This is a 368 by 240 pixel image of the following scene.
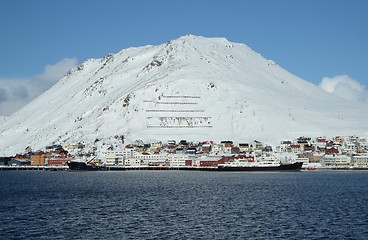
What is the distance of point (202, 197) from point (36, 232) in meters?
40.7

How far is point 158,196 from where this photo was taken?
97750mm

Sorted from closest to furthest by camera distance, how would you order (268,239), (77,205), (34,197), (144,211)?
(268,239) → (144,211) → (77,205) → (34,197)

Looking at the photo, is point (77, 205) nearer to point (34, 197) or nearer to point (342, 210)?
point (34, 197)

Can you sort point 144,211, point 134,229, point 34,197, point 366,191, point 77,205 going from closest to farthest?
1. point 134,229
2. point 144,211
3. point 77,205
4. point 34,197
5. point 366,191

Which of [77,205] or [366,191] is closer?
[77,205]

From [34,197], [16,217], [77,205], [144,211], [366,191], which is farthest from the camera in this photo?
[366,191]

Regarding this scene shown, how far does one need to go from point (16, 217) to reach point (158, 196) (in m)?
32.5

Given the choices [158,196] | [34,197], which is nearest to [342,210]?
[158,196]

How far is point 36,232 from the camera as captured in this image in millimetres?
58938

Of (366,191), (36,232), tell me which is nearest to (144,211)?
(36,232)

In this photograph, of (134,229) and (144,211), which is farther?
(144,211)

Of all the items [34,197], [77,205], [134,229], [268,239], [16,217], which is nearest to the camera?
[268,239]

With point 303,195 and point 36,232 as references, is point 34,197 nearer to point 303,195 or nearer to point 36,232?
point 36,232

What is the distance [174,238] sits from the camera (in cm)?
5653
